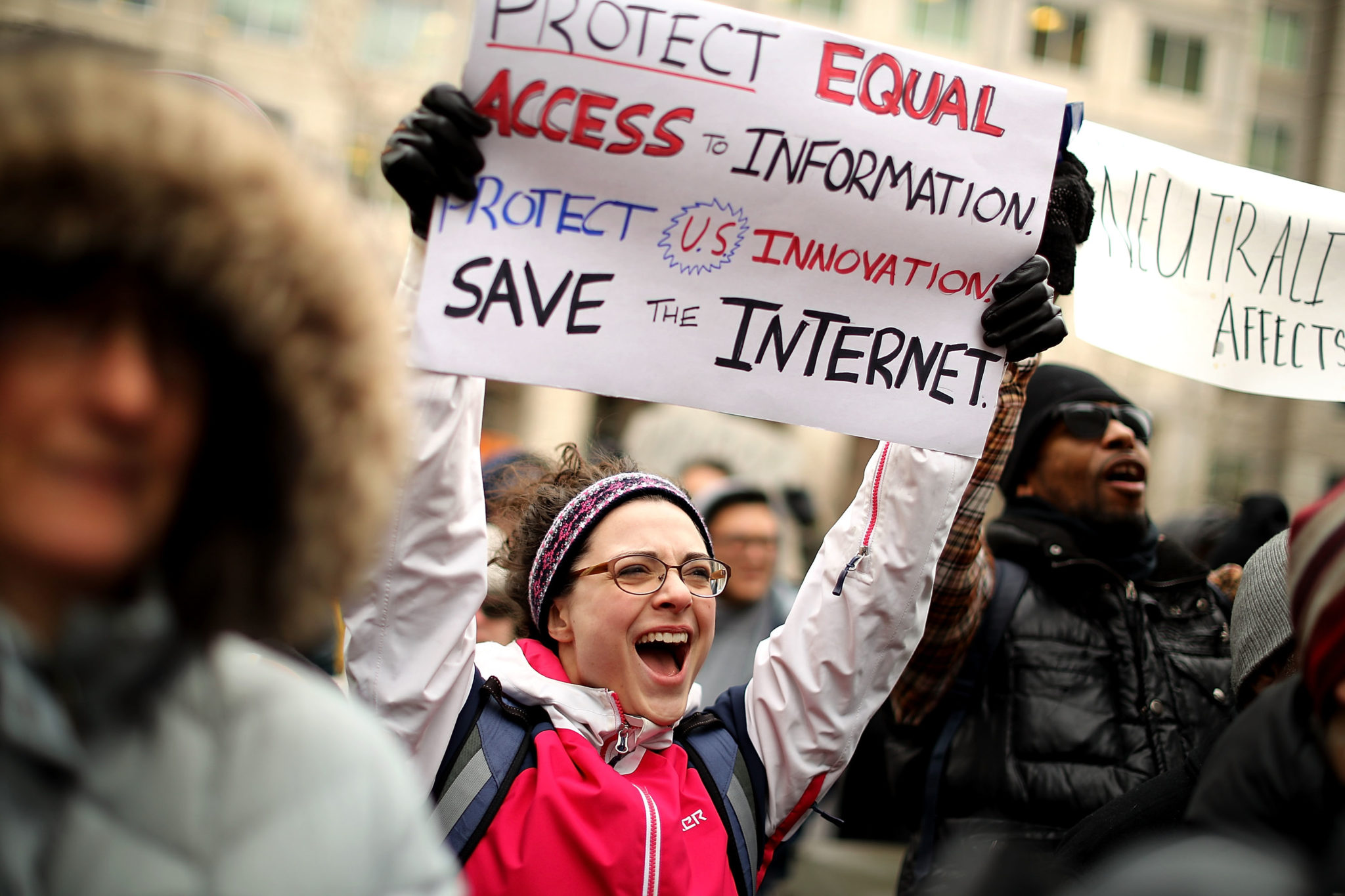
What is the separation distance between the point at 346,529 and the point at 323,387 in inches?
6.1

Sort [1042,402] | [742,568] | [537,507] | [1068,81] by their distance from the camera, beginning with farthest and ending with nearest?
1. [1068,81]
2. [742,568]
3. [1042,402]
4. [537,507]

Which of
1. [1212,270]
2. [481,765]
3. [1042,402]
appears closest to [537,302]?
[481,765]

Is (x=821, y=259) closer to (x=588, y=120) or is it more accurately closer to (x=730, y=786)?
(x=588, y=120)

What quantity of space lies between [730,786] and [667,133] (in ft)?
4.22

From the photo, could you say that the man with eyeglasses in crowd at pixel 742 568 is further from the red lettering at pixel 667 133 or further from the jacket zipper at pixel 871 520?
the red lettering at pixel 667 133

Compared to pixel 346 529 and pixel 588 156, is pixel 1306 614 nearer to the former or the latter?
pixel 346 529

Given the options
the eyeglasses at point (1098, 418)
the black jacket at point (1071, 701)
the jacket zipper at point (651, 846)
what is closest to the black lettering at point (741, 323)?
the jacket zipper at point (651, 846)

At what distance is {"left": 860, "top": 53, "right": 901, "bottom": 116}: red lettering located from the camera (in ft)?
7.23

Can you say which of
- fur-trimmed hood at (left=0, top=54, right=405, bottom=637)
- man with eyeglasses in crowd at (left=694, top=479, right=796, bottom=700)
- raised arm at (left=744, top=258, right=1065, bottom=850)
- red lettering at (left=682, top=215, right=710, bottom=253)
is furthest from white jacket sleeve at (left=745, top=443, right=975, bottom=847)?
man with eyeglasses in crowd at (left=694, top=479, right=796, bottom=700)

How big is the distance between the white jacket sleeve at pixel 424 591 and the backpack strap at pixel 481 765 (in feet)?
0.14

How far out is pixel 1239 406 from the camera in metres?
20.9

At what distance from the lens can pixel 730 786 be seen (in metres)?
2.15

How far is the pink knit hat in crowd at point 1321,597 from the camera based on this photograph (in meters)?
1.31

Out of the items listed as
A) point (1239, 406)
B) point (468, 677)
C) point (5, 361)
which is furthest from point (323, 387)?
point (1239, 406)
